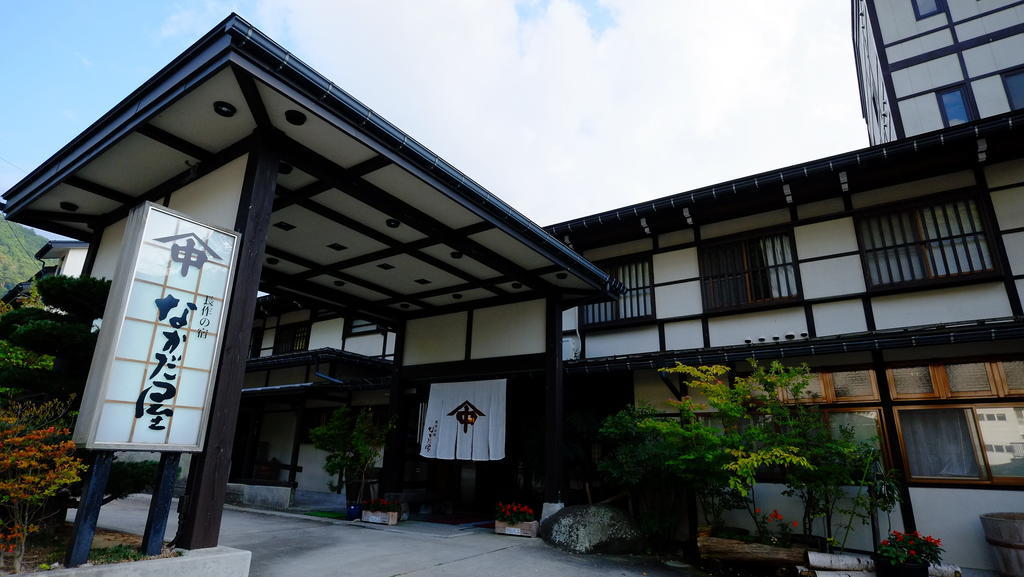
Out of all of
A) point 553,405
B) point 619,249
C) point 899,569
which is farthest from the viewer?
point 619,249

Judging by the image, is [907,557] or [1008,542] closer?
[907,557]

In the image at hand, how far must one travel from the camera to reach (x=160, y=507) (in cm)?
460

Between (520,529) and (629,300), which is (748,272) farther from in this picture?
(520,529)

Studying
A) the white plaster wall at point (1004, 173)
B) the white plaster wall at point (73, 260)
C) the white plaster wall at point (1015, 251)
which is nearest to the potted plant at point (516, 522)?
the white plaster wall at point (1015, 251)

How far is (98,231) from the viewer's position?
327 inches

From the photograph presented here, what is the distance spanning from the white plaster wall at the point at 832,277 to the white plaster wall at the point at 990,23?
6932mm

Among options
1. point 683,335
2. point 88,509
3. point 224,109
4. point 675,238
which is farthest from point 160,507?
point 675,238

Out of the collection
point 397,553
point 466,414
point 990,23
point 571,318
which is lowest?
point 397,553

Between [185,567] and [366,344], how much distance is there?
11.8 metres

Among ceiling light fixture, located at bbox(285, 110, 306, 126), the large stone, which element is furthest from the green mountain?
the large stone

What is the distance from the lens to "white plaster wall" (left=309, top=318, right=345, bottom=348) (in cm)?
1667

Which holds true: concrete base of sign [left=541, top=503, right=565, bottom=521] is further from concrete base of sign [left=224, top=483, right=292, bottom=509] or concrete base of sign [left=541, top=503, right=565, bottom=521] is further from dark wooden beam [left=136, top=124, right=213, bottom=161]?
dark wooden beam [left=136, top=124, right=213, bottom=161]

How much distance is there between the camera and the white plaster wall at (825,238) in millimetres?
9078

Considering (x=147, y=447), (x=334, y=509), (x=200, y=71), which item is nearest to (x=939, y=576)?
(x=147, y=447)
